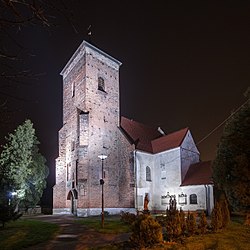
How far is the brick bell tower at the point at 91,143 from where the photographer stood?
30734mm

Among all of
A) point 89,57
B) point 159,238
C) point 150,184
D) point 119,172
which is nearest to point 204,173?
point 150,184

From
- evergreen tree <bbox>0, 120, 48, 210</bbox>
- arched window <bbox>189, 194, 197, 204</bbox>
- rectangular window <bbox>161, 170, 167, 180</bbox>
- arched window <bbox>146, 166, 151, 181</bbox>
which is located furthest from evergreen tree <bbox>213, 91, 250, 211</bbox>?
evergreen tree <bbox>0, 120, 48, 210</bbox>

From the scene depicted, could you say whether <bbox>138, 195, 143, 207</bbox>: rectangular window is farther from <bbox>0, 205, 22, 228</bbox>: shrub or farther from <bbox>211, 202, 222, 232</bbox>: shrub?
<bbox>211, 202, 222, 232</bbox>: shrub

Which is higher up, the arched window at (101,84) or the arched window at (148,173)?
the arched window at (101,84)

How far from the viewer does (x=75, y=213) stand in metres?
31.3

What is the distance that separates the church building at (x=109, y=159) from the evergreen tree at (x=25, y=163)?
13.6ft

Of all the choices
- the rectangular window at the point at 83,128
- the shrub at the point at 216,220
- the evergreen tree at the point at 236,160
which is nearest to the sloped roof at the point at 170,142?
the rectangular window at the point at 83,128

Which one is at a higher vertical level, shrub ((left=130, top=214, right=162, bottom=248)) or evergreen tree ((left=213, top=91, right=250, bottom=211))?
evergreen tree ((left=213, top=91, right=250, bottom=211))

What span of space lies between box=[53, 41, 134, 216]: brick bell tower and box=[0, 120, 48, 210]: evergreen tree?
4.06 meters

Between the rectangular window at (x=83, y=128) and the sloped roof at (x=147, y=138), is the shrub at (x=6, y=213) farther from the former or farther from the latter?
the sloped roof at (x=147, y=138)

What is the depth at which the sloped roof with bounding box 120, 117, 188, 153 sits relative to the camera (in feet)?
118

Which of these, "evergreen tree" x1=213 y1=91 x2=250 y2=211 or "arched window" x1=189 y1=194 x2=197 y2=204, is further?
"arched window" x1=189 y1=194 x2=197 y2=204

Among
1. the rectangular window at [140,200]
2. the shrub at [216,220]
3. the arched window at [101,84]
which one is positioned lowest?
the rectangular window at [140,200]

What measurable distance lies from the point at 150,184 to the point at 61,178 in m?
10.4
